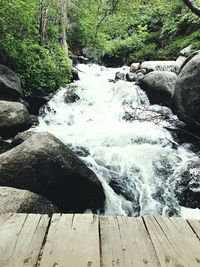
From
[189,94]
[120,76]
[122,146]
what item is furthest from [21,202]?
[120,76]

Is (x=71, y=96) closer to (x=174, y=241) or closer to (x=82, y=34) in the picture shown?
(x=82, y=34)

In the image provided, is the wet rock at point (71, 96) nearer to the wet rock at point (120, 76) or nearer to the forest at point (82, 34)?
the forest at point (82, 34)

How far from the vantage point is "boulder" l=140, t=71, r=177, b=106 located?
1075 cm

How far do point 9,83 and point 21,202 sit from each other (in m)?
6.50

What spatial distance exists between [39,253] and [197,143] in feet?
22.2

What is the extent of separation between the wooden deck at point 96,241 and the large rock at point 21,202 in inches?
64.4

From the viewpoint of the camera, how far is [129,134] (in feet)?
26.9

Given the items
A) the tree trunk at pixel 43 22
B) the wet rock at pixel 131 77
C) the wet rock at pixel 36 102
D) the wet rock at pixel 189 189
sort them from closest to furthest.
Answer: the wet rock at pixel 189 189 < the wet rock at pixel 36 102 < the tree trunk at pixel 43 22 < the wet rock at pixel 131 77

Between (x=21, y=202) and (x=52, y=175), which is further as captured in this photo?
(x=52, y=175)

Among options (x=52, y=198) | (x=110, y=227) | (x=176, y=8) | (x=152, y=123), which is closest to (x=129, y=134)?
(x=152, y=123)

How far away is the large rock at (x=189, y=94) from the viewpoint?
25.9ft

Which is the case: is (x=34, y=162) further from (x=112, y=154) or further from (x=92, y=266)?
(x=92, y=266)

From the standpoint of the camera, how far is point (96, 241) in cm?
197

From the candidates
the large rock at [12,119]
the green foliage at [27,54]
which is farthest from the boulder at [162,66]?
the large rock at [12,119]
